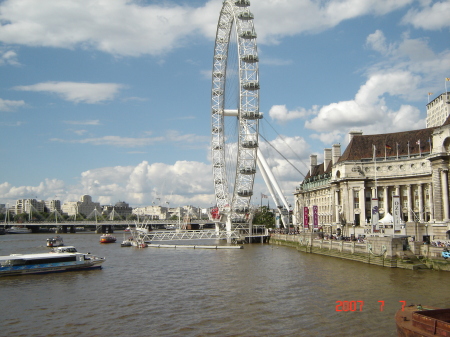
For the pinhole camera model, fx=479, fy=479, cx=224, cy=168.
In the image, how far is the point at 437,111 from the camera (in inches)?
4419

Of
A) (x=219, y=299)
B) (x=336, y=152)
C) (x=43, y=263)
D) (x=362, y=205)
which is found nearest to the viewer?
(x=219, y=299)

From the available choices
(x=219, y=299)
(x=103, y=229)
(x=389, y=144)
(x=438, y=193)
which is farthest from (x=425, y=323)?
(x=103, y=229)

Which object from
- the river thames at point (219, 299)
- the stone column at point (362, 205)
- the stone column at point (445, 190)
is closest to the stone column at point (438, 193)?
the stone column at point (445, 190)

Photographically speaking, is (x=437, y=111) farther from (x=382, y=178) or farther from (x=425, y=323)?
(x=425, y=323)

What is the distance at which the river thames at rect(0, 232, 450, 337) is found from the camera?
20.1 m

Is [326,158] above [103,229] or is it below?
above

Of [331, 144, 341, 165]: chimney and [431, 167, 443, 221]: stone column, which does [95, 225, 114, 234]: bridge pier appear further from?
[431, 167, 443, 221]: stone column

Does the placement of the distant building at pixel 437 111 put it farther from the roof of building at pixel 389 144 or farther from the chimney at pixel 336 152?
the roof of building at pixel 389 144

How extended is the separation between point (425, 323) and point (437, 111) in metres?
110

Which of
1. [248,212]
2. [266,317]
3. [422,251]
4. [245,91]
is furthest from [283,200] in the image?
[266,317]

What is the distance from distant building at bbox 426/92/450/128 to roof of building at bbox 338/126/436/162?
44980mm

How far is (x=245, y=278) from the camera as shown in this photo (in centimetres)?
3331

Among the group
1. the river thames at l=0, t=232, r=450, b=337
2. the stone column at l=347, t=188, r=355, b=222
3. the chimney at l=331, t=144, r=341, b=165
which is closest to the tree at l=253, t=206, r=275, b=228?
the chimney at l=331, t=144, r=341, b=165

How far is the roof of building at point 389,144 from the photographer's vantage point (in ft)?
204
